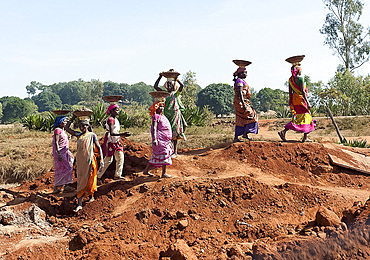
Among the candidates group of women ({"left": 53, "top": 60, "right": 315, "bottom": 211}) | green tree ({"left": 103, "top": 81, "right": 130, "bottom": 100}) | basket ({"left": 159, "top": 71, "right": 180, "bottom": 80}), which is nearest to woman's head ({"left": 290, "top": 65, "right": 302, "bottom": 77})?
group of women ({"left": 53, "top": 60, "right": 315, "bottom": 211})

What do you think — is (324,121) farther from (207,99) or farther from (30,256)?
(207,99)

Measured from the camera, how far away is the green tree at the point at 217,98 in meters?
48.4

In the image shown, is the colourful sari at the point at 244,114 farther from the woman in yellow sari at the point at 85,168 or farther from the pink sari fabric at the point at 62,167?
the pink sari fabric at the point at 62,167

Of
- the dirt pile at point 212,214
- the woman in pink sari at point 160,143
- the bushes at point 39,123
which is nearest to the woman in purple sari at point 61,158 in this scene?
the dirt pile at point 212,214

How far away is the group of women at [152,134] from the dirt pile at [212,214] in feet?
1.10

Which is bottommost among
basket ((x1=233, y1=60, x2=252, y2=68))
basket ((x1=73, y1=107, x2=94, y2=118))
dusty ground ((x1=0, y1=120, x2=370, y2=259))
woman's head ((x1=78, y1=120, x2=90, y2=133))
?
dusty ground ((x1=0, y1=120, x2=370, y2=259))

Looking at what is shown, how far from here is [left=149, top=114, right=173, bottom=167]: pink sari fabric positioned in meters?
5.68

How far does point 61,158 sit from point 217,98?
141ft

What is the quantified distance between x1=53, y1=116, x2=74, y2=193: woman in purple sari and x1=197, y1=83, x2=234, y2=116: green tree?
42430 mm

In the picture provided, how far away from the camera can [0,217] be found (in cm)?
458

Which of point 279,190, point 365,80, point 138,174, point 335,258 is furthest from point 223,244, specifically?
point 365,80

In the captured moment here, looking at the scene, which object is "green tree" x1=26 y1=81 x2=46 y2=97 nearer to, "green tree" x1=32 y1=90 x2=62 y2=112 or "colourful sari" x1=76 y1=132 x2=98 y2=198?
"green tree" x1=32 y1=90 x2=62 y2=112

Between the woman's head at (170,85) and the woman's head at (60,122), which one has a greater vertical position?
the woman's head at (170,85)

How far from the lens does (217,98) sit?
48.2 metres
